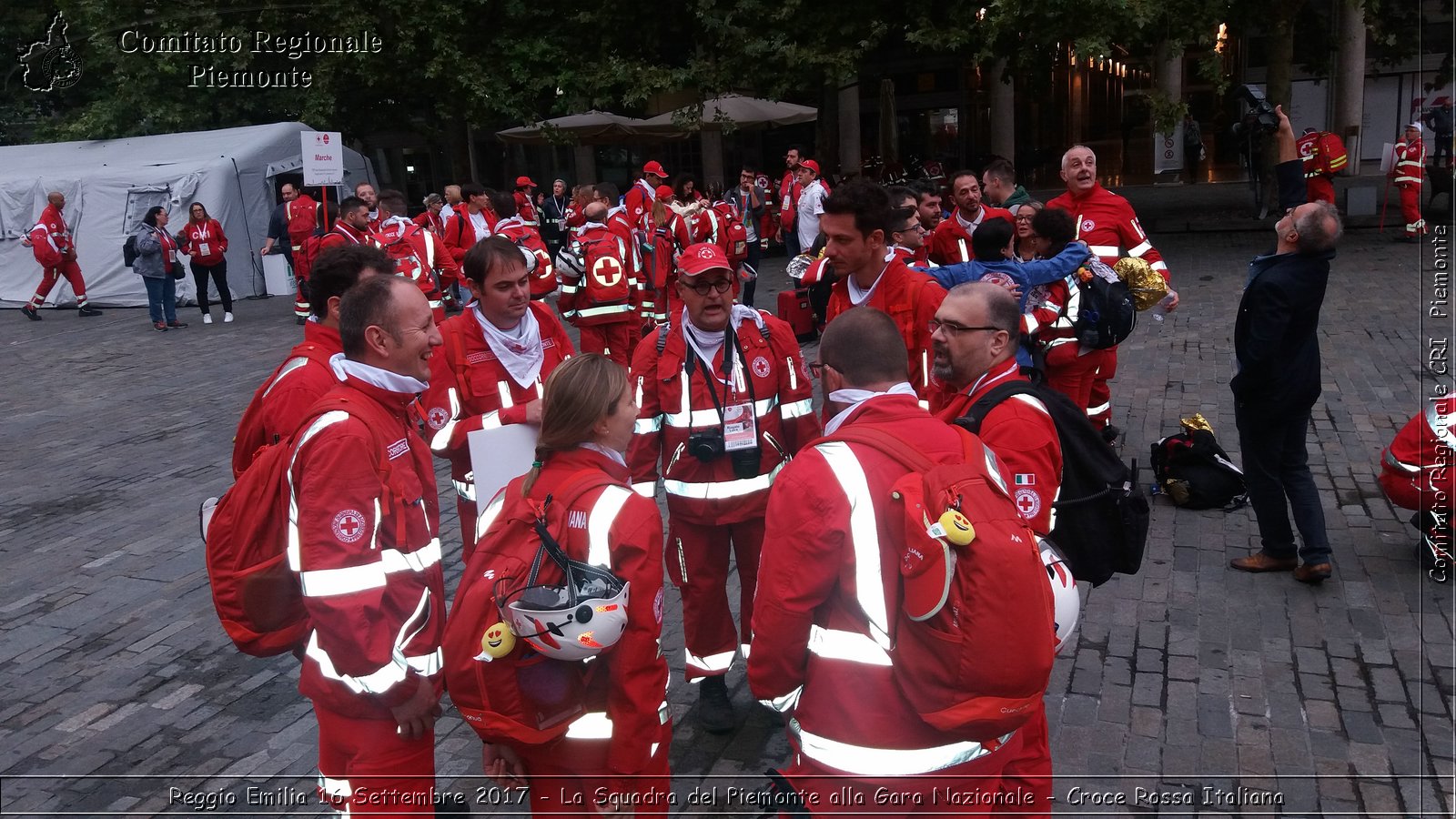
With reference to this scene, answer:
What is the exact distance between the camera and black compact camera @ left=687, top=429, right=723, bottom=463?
14.0 ft

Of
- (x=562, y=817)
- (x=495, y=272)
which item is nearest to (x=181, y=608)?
(x=495, y=272)

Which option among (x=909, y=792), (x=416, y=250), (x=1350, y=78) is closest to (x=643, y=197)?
(x=416, y=250)

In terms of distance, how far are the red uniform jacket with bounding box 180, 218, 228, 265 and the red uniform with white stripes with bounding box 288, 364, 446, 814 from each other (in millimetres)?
16835

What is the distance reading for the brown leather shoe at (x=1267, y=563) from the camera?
5.82 m

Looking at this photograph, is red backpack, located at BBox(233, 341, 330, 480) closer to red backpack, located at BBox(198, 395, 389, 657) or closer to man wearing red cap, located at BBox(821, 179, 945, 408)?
red backpack, located at BBox(198, 395, 389, 657)

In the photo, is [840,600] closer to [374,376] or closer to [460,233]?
[374,376]

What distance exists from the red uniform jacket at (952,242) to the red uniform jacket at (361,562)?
19.5 feet

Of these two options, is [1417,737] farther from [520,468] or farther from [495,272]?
[495,272]

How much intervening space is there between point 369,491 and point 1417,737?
4.10 metres

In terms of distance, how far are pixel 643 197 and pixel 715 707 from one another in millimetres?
12155

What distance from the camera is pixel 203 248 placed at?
708 inches

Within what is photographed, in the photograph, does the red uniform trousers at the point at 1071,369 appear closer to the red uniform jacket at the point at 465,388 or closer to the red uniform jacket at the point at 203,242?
the red uniform jacket at the point at 465,388

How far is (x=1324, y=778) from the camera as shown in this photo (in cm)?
399

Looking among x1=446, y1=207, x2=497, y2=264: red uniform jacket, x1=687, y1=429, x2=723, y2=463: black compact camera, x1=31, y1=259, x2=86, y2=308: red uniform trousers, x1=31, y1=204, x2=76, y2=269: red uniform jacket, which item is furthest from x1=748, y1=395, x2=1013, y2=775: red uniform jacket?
x1=31, y1=259, x2=86, y2=308: red uniform trousers
